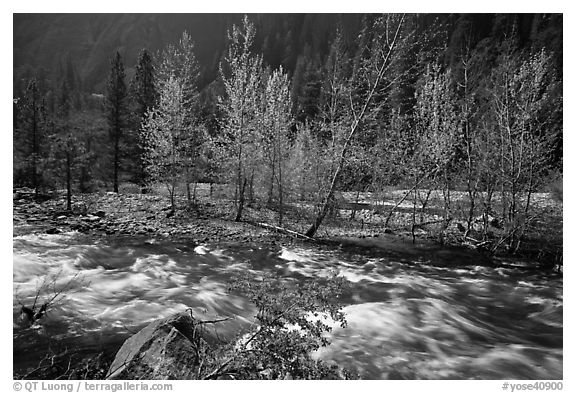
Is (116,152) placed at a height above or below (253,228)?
above

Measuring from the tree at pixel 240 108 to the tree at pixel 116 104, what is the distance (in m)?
7.76

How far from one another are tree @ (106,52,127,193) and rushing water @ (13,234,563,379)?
354 inches

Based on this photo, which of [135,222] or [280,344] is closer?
[280,344]

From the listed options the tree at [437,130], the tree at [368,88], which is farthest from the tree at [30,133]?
the tree at [437,130]

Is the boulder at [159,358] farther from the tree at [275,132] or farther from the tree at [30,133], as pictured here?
the tree at [275,132]

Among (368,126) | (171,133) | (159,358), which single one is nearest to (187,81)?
(171,133)

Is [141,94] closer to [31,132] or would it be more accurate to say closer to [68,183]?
[68,183]

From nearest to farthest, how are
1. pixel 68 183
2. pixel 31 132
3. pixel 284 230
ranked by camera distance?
pixel 31 132 → pixel 284 230 → pixel 68 183

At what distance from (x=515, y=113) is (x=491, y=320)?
4.75 meters

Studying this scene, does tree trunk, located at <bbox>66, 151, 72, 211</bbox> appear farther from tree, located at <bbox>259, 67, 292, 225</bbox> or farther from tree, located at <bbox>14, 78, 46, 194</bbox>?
tree, located at <bbox>259, 67, 292, 225</bbox>

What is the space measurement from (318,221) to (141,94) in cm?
1103

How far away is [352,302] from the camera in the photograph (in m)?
5.04

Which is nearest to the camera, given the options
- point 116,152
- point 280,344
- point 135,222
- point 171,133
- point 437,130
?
point 280,344
